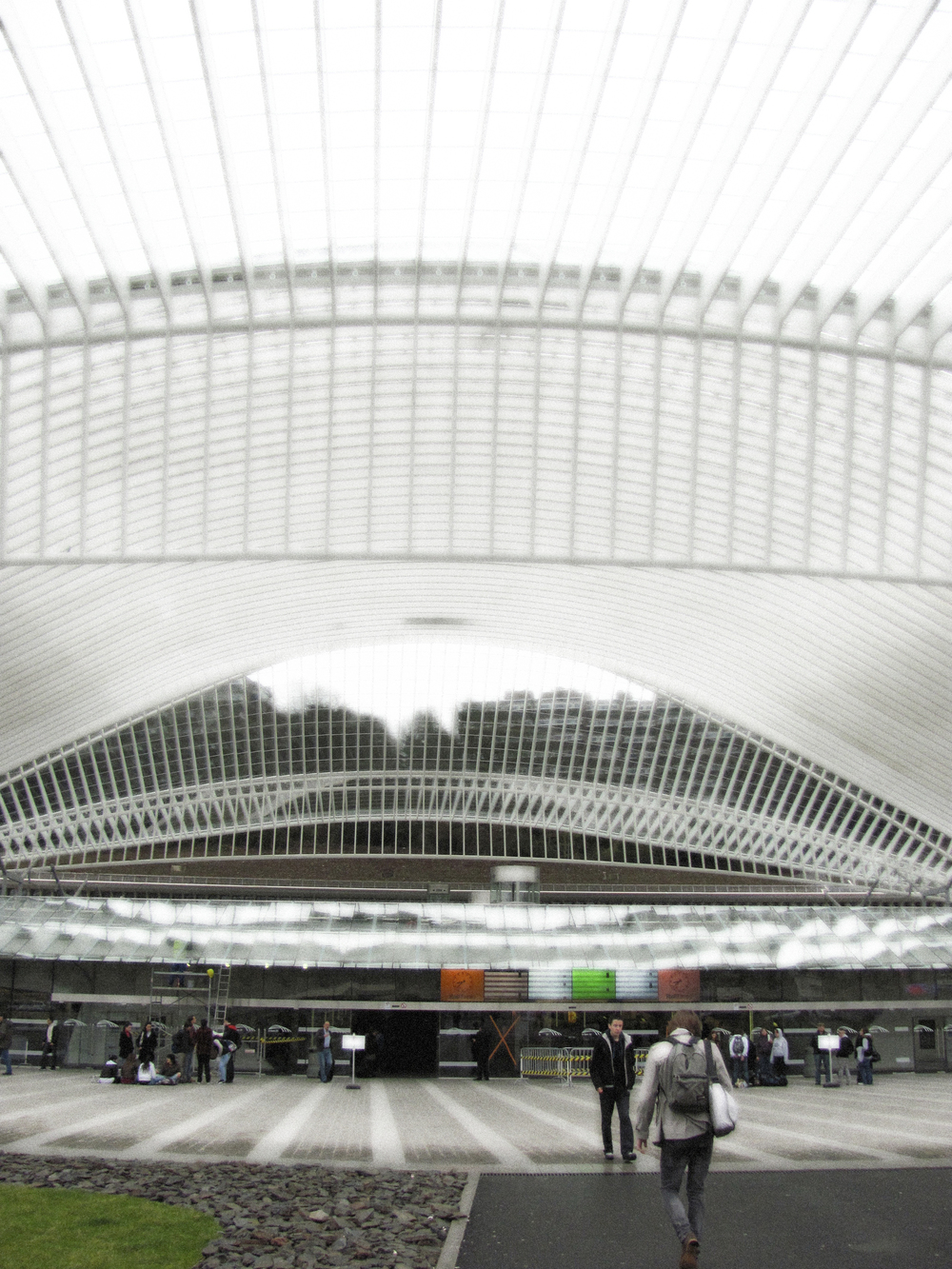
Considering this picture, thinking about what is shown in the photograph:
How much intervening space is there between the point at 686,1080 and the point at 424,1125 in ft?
28.6

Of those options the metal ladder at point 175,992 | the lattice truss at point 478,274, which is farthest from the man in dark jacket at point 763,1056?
the metal ladder at point 175,992

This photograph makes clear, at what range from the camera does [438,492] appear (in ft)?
113

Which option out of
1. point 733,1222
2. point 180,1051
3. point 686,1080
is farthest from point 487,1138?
point 180,1051

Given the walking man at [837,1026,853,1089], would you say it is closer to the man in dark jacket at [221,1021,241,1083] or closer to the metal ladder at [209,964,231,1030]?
the man in dark jacket at [221,1021,241,1083]

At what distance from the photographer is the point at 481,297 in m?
27.0

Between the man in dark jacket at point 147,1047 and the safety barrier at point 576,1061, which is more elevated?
the man in dark jacket at point 147,1047

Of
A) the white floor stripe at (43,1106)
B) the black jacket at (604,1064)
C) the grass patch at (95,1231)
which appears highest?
the black jacket at (604,1064)

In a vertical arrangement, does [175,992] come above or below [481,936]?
below

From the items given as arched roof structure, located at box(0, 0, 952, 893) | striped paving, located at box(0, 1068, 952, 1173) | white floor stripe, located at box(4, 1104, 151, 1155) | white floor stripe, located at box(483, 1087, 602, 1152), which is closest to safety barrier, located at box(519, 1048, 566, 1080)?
striped paving, located at box(0, 1068, 952, 1173)

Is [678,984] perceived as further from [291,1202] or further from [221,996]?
[291,1202]

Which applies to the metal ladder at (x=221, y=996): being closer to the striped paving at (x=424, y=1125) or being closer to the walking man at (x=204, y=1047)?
the walking man at (x=204, y=1047)

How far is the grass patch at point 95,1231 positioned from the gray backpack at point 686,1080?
9.95ft

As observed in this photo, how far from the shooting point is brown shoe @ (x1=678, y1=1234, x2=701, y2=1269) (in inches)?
256

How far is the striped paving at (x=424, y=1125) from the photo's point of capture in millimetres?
11367
